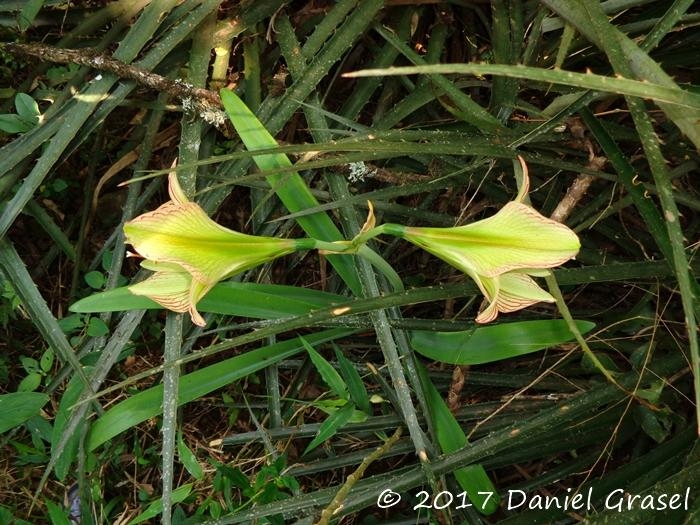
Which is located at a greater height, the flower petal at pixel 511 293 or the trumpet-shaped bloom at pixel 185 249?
the trumpet-shaped bloom at pixel 185 249

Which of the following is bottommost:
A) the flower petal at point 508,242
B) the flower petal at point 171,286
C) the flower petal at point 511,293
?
the flower petal at point 511,293

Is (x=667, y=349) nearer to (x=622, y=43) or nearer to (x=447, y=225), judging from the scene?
(x=447, y=225)

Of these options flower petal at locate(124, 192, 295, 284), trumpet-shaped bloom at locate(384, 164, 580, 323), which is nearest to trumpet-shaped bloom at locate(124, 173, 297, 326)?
flower petal at locate(124, 192, 295, 284)

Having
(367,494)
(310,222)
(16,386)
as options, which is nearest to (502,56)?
(310,222)

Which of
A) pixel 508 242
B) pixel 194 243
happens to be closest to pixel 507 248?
pixel 508 242

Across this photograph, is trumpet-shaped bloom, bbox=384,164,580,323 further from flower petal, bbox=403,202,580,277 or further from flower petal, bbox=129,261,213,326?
flower petal, bbox=129,261,213,326

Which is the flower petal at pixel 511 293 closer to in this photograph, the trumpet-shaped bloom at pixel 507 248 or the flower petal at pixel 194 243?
the trumpet-shaped bloom at pixel 507 248

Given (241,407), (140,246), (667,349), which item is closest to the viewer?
(140,246)

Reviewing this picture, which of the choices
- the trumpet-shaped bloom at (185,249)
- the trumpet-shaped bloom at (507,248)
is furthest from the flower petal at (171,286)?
the trumpet-shaped bloom at (507,248)
